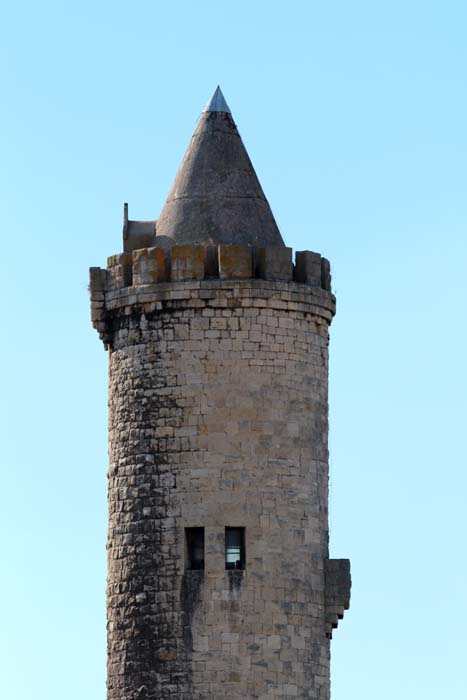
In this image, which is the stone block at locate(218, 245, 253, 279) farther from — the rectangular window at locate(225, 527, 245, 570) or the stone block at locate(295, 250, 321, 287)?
the rectangular window at locate(225, 527, 245, 570)

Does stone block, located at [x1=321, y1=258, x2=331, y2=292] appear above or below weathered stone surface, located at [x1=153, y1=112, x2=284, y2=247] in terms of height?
below

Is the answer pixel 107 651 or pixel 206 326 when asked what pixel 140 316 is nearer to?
pixel 206 326

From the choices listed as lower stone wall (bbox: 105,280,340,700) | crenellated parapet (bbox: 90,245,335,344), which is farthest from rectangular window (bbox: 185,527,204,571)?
crenellated parapet (bbox: 90,245,335,344)

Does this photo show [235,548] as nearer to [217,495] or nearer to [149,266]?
[217,495]

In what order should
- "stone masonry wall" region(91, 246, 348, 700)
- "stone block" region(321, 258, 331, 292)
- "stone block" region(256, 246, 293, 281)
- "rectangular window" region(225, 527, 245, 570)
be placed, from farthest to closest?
"stone block" region(321, 258, 331, 292) → "stone block" region(256, 246, 293, 281) → "rectangular window" region(225, 527, 245, 570) → "stone masonry wall" region(91, 246, 348, 700)

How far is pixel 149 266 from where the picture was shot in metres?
47.5

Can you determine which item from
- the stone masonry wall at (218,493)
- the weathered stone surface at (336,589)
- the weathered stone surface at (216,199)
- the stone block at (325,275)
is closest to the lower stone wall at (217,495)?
the stone masonry wall at (218,493)

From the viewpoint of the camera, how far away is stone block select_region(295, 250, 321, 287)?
47.8 meters

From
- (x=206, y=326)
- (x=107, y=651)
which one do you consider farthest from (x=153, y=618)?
(x=206, y=326)

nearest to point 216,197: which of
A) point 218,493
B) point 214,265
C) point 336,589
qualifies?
point 214,265

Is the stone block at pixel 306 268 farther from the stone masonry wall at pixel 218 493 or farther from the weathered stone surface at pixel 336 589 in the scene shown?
the weathered stone surface at pixel 336 589

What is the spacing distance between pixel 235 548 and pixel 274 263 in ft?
15.7

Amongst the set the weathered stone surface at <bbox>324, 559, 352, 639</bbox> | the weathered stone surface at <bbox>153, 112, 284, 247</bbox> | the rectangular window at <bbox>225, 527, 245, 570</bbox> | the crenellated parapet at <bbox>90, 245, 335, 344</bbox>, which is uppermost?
the weathered stone surface at <bbox>153, 112, 284, 247</bbox>

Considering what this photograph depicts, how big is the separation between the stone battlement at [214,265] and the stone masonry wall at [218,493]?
0.62ft
